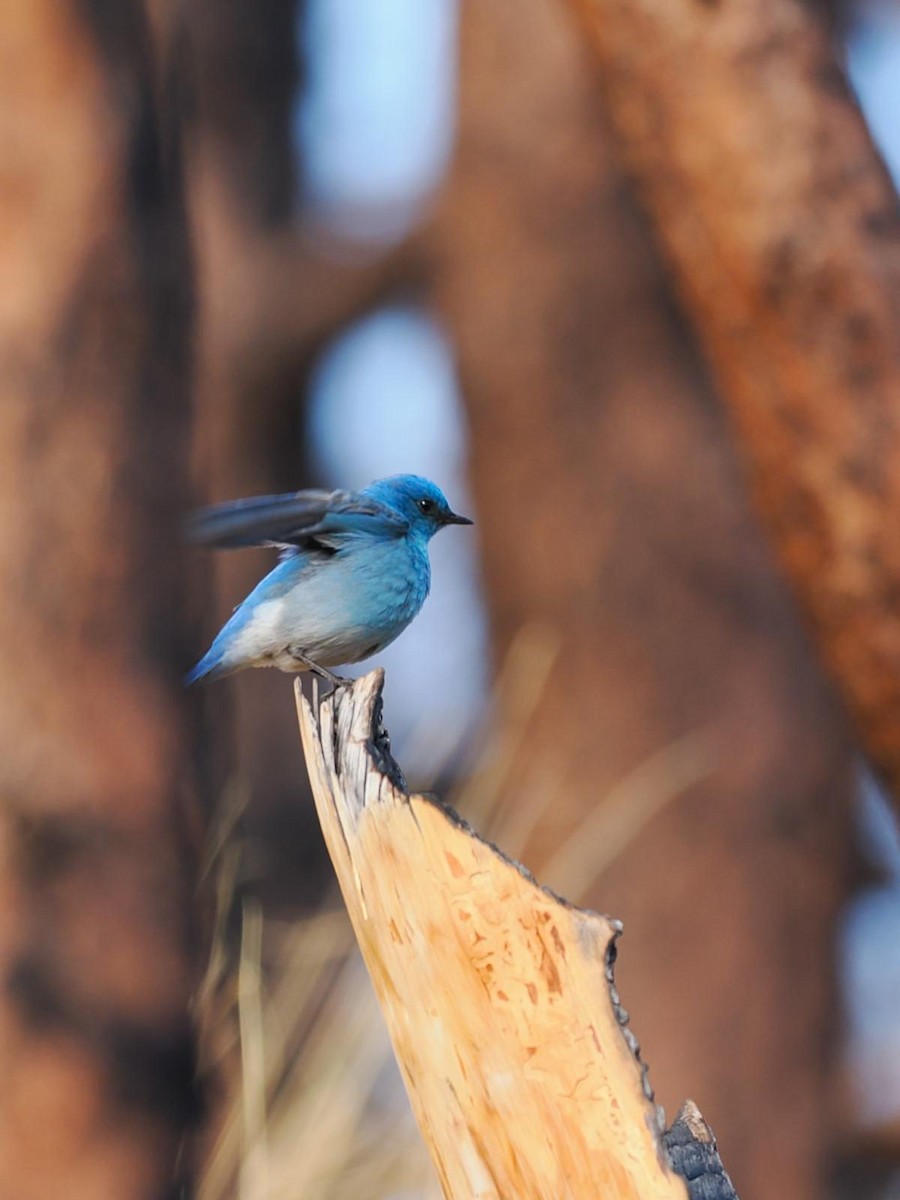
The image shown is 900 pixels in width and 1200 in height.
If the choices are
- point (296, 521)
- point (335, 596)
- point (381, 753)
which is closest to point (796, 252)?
point (335, 596)

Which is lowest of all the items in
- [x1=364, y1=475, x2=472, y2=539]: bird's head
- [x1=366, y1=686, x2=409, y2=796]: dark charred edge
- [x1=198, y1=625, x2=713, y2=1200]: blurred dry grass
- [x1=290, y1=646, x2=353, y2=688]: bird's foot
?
[x1=198, y1=625, x2=713, y2=1200]: blurred dry grass

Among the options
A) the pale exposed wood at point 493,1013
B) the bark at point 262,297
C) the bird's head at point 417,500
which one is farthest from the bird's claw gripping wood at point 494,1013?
the bark at point 262,297

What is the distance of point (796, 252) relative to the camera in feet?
8.09

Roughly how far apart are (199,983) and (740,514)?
2.10 m

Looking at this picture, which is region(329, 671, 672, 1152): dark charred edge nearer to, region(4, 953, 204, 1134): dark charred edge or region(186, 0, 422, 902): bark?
region(4, 953, 204, 1134): dark charred edge

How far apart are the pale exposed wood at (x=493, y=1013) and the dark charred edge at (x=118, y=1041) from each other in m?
1.02

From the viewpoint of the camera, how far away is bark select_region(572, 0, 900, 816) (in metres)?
2.46

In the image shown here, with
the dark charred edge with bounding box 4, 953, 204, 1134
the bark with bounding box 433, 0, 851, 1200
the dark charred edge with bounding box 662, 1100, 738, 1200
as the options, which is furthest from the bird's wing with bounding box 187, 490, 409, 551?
the bark with bounding box 433, 0, 851, 1200

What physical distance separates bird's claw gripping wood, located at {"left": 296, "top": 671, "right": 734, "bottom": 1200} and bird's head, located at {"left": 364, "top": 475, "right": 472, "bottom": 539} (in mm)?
704

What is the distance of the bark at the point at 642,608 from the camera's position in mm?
3369

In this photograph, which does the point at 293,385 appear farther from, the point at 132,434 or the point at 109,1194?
the point at 109,1194

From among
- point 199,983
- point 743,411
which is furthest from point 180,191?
point 199,983

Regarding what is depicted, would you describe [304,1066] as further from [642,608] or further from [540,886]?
[642,608]

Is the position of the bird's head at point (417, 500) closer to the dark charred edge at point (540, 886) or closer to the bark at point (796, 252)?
the dark charred edge at point (540, 886)
